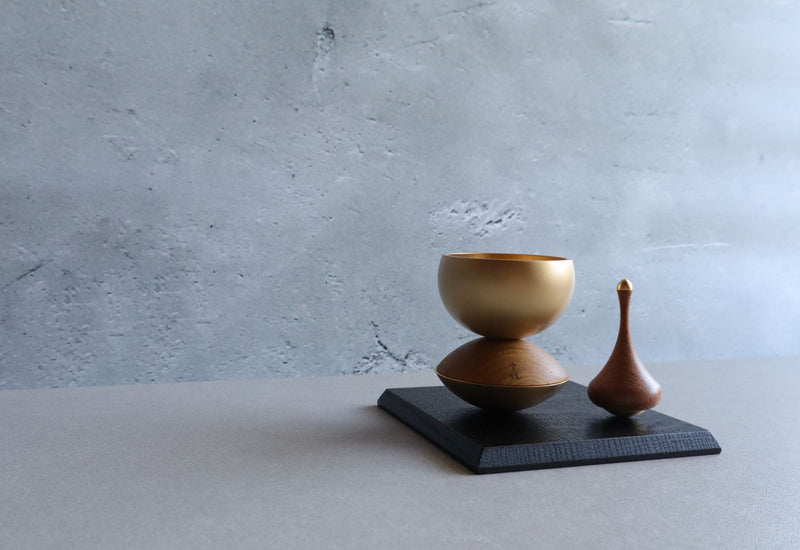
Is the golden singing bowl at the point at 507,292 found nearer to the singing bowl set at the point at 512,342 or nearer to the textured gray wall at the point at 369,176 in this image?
the singing bowl set at the point at 512,342

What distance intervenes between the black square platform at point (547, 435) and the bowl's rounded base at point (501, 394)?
20 mm

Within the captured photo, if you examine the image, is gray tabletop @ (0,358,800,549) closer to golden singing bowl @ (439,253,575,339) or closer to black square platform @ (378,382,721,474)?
black square platform @ (378,382,721,474)

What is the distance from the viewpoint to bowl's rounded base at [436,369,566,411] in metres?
0.77

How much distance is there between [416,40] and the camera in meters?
1.27

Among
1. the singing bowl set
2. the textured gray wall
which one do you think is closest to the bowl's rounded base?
the singing bowl set

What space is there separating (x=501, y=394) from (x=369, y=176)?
0.58 meters

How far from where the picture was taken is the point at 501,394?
0.77 meters

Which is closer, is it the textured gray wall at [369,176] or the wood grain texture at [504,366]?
the wood grain texture at [504,366]

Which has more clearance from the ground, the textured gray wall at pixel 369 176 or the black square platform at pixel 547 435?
the textured gray wall at pixel 369 176

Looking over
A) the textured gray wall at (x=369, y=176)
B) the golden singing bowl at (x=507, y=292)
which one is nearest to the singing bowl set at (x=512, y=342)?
the golden singing bowl at (x=507, y=292)

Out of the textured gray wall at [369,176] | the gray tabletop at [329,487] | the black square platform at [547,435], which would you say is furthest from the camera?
the textured gray wall at [369,176]

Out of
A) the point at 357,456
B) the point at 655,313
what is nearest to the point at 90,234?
the point at 357,456

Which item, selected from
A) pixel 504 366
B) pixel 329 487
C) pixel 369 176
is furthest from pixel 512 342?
pixel 369 176

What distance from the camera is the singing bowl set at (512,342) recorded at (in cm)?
76
